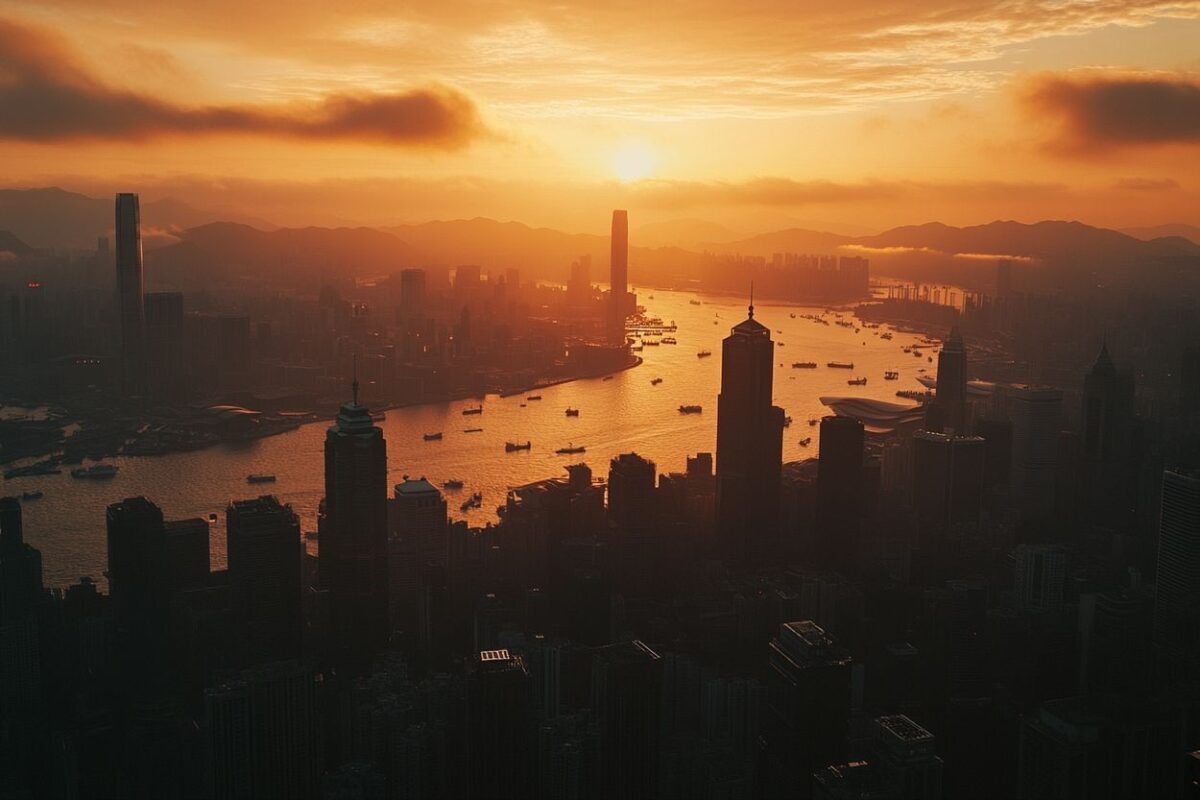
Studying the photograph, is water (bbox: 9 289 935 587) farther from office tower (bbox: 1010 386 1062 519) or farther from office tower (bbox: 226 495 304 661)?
office tower (bbox: 1010 386 1062 519)

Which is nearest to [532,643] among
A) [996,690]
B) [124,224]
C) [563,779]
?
[563,779]

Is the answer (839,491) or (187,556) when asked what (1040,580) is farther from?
(187,556)

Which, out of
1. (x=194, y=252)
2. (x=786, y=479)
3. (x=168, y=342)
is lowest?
(x=786, y=479)

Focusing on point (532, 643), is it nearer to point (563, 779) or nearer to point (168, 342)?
point (563, 779)

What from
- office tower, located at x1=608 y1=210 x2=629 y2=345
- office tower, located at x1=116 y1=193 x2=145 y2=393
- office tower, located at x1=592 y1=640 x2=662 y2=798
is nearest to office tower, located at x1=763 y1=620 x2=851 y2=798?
office tower, located at x1=592 y1=640 x2=662 y2=798

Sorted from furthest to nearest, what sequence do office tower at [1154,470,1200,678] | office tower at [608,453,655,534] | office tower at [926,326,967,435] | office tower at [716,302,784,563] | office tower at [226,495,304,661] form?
office tower at [926,326,967,435] < office tower at [716,302,784,563] < office tower at [608,453,655,534] < office tower at [226,495,304,661] < office tower at [1154,470,1200,678]

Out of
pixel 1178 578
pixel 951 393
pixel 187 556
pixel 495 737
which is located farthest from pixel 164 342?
pixel 1178 578

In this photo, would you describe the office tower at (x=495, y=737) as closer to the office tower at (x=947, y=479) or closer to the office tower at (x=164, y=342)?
the office tower at (x=947, y=479)
